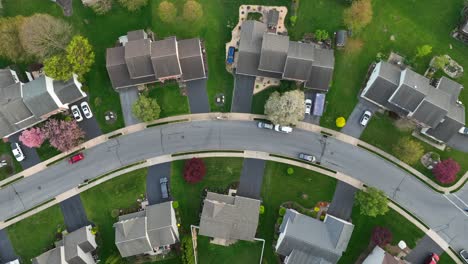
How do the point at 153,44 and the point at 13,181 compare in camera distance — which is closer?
the point at 153,44

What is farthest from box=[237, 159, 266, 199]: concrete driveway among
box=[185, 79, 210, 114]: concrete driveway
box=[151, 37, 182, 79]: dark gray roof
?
box=[151, 37, 182, 79]: dark gray roof

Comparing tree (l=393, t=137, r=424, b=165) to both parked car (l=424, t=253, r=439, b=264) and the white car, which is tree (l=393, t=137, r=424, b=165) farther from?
the white car

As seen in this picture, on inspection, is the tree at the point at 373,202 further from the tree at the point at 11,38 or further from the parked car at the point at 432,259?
the tree at the point at 11,38

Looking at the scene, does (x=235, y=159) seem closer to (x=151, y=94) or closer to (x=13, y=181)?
(x=151, y=94)

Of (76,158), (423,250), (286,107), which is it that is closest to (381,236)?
(423,250)

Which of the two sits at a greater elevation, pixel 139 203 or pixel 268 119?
pixel 268 119

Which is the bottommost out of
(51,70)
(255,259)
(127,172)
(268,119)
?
(255,259)

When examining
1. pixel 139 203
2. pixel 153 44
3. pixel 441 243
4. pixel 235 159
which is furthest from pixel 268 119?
pixel 441 243
